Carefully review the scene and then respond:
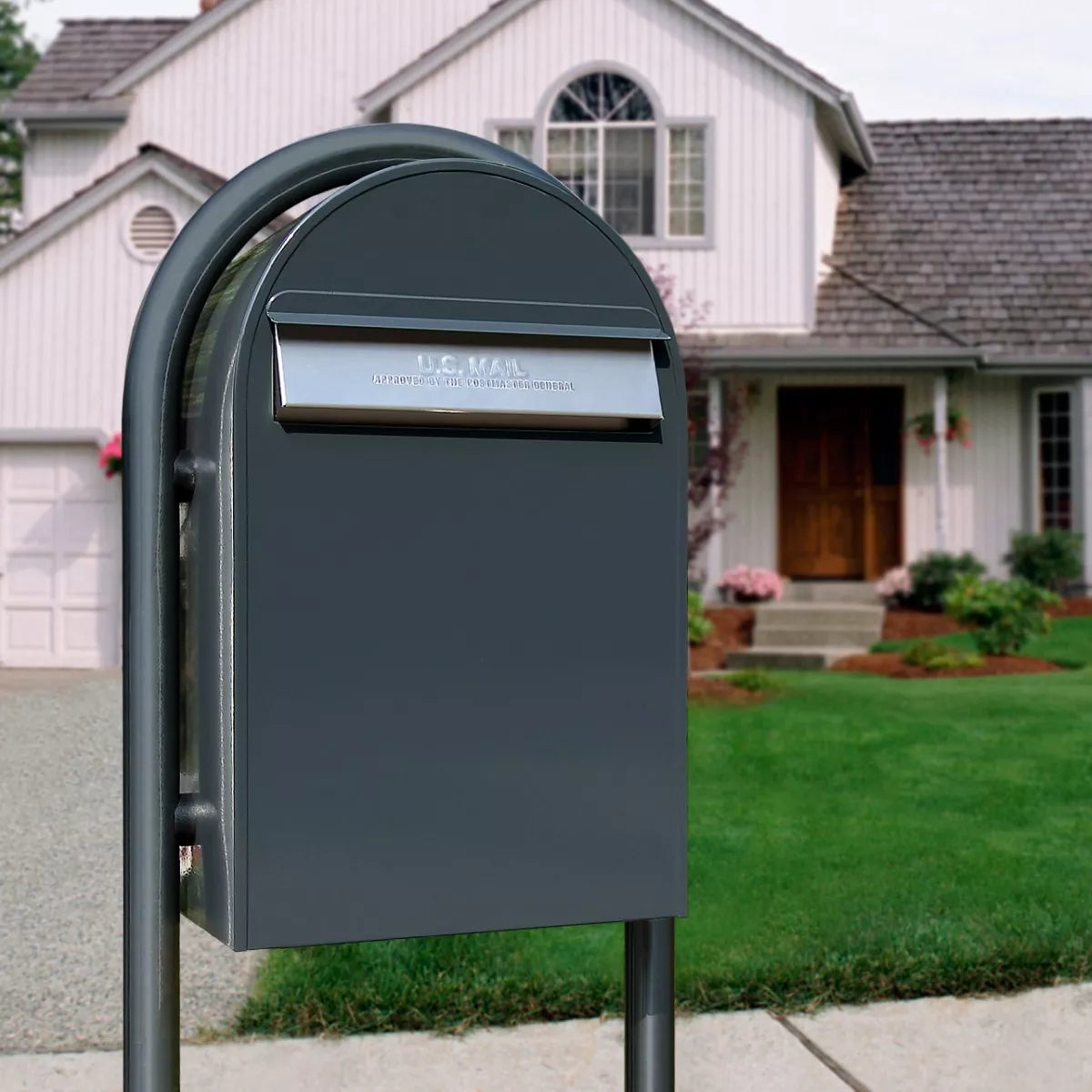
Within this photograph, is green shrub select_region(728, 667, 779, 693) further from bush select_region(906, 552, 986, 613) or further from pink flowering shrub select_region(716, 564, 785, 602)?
bush select_region(906, 552, 986, 613)

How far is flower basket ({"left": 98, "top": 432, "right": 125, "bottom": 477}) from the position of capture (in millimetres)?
15477

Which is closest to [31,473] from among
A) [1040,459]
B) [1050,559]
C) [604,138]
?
[604,138]

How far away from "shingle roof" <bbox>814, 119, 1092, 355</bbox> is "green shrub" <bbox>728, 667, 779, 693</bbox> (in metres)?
6.67

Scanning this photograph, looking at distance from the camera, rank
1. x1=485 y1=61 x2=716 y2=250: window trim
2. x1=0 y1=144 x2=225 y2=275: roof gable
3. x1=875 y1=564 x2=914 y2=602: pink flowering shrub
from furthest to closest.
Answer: x1=485 y1=61 x2=716 y2=250: window trim → x1=875 y1=564 x2=914 y2=602: pink flowering shrub → x1=0 y1=144 x2=225 y2=275: roof gable

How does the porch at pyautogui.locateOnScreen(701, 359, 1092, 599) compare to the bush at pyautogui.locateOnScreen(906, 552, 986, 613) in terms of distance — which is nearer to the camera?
the bush at pyautogui.locateOnScreen(906, 552, 986, 613)

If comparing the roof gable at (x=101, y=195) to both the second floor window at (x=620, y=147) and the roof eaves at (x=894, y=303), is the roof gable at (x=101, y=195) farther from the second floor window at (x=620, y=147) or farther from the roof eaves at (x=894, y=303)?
the roof eaves at (x=894, y=303)

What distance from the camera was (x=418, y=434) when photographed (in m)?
2.75

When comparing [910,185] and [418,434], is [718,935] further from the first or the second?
[910,185]

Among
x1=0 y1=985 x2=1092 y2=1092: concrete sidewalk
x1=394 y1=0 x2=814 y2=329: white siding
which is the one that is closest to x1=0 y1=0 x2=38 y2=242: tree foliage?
x1=394 y1=0 x2=814 y2=329: white siding

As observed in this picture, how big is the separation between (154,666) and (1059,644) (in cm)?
1312

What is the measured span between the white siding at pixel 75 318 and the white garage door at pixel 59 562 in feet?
1.34

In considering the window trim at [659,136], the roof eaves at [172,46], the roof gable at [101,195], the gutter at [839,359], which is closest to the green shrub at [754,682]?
the gutter at [839,359]

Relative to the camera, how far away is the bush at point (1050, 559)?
17781 mm

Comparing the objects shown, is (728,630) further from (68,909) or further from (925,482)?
(68,909)
